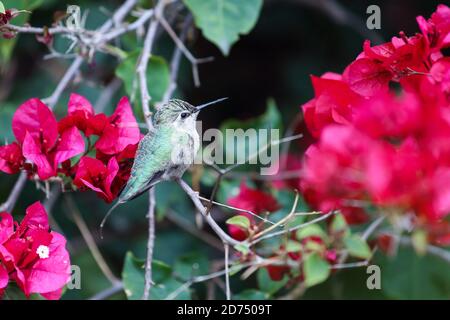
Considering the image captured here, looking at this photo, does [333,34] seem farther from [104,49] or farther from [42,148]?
[42,148]

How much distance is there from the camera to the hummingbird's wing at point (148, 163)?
3.77 ft

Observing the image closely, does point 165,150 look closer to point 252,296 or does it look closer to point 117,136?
point 117,136

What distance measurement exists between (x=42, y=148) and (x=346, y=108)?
54 cm

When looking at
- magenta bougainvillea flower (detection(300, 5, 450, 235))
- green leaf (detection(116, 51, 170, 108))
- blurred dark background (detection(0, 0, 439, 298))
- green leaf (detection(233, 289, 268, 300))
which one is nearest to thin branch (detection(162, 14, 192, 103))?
green leaf (detection(116, 51, 170, 108))

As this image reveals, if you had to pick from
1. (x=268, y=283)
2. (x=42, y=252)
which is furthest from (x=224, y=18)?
(x=42, y=252)

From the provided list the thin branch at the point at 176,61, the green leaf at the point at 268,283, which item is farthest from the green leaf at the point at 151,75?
the green leaf at the point at 268,283

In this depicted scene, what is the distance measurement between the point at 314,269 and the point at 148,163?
43 centimetres

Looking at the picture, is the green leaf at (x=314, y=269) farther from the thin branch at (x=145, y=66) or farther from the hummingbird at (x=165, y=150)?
the thin branch at (x=145, y=66)

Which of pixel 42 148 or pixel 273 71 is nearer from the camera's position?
pixel 42 148

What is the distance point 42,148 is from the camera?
3.96 feet

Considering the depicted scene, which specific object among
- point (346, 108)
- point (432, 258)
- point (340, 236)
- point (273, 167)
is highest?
point (346, 108)

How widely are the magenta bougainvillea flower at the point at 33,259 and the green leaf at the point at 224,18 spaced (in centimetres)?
60

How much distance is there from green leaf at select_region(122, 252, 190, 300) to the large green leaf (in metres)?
0.61

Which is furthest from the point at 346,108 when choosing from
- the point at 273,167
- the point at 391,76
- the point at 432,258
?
the point at 432,258
